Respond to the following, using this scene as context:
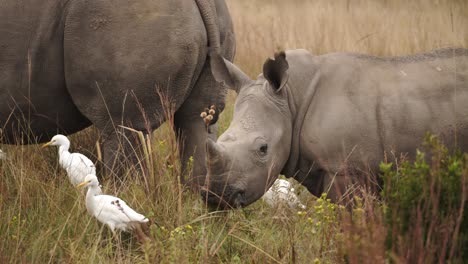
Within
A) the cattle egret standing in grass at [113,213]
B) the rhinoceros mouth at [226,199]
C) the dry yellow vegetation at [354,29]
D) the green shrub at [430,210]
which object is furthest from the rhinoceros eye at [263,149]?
the dry yellow vegetation at [354,29]

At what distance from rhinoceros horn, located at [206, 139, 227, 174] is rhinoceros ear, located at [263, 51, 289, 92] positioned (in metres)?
0.48

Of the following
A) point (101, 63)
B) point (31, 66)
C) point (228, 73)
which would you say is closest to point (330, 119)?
point (228, 73)

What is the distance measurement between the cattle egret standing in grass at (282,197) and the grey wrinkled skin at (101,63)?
0.39 meters

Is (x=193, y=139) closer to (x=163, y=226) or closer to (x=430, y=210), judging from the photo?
(x=163, y=226)

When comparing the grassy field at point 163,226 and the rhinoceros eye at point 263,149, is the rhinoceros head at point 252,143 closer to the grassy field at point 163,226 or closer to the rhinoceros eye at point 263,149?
the rhinoceros eye at point 263,149

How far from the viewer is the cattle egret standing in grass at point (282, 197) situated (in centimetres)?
481

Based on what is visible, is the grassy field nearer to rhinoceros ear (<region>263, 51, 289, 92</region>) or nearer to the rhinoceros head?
the rhinoceros head

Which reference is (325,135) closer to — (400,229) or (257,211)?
(257,211)

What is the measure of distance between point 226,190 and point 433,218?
1442 millimetres

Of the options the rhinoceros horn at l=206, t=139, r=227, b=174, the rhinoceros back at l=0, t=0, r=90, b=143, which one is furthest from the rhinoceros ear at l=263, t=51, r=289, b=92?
the rhinoceros back at l=0, t=0, r=90, b=143

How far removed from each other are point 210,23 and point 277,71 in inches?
37.0

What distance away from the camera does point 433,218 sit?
10.4ft

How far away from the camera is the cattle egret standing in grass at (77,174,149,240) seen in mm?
4441

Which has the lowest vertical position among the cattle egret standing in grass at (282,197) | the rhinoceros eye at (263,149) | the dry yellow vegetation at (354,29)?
the dry yellow vegetation at (354,29)
